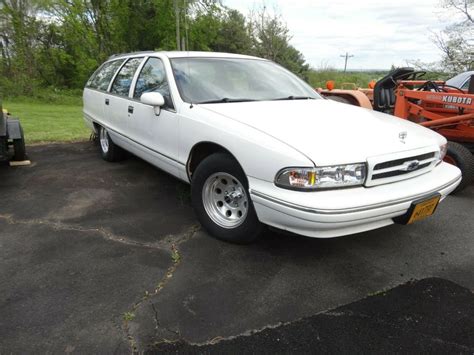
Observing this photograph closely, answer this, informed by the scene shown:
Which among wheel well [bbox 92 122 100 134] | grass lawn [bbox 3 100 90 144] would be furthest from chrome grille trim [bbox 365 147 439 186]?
grass lawn [bbox 3 100 90 144]

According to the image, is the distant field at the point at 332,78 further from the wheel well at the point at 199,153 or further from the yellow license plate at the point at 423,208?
the yellow license plate at the point at 423,208

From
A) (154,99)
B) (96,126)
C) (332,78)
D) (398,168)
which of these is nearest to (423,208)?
(398,168)

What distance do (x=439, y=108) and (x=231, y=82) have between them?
3.31 m

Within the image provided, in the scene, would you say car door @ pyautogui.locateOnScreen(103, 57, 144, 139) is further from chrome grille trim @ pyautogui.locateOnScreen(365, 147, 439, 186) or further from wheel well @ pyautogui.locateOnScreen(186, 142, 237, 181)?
chrome grille trim @ pyautogui.locateOnScreen(365, 147, 439, 186)

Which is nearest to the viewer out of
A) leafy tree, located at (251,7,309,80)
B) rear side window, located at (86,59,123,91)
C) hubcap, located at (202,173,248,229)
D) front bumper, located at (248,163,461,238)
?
front bumper, located at (248,163,461,238)

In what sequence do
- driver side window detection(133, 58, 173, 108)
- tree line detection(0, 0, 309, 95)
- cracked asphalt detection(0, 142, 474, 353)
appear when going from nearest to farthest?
cracked asphalt detection(0, 142, 474, 353) → driver side window detection(133, 58, 173, 108) → tree line detection(0, 0, 309, 95)

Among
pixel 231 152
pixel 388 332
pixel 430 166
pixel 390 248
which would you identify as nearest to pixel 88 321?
pixel 231 152

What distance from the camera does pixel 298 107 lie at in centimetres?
358

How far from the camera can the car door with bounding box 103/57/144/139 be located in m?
4.67

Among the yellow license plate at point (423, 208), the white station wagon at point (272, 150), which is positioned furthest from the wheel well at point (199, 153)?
the yellow license plate at point (423, 208)

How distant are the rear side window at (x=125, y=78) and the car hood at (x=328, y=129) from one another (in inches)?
67.6

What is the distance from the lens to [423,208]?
2.88 metres

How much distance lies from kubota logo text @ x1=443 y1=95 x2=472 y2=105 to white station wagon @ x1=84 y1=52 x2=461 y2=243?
198 centimetres

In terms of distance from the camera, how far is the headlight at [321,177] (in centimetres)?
254
